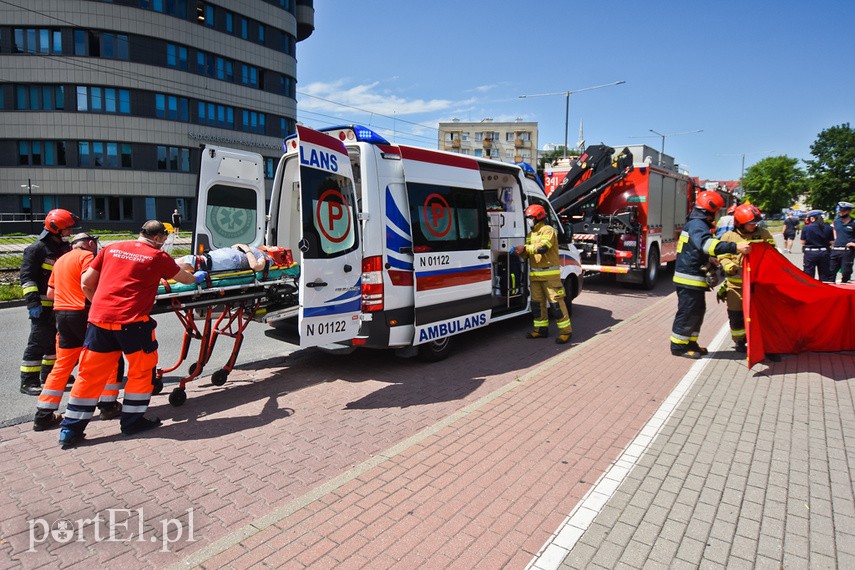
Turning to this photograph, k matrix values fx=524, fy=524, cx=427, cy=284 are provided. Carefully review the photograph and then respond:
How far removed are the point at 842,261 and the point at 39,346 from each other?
44.8ft

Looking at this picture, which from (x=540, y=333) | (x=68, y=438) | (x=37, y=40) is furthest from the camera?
(x=37, y=40)

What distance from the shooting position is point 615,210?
1300 centimetres

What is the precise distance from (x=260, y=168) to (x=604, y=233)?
806cm

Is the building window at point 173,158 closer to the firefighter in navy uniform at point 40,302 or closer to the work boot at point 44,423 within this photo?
the firefighter in navy uniform at point 40,302

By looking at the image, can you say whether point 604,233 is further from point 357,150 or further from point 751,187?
point 751,187

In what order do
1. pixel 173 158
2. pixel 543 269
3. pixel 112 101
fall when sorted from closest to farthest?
1. pixel 543 269
2. pixel 112 101
3. pixel 173 158

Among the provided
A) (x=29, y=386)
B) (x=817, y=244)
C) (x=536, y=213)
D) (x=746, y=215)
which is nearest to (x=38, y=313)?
(x=29, y=386)

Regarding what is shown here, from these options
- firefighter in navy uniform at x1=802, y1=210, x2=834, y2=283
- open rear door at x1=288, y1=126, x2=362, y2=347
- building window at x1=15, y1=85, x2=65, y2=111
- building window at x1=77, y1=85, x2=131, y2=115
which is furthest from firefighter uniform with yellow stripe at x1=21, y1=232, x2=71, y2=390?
building window at x1=15, y1=85, x2=65, y2=111

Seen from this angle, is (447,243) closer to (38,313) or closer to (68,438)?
(68,438)

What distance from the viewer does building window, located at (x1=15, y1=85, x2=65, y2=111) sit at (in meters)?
33.2

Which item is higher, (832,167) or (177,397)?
(832,167)

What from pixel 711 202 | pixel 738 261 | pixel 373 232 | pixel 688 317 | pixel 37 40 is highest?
pixel 37 40

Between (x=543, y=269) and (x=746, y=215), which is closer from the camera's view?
(x=746, y=215)

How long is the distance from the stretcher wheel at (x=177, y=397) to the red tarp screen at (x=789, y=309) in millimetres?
6031
